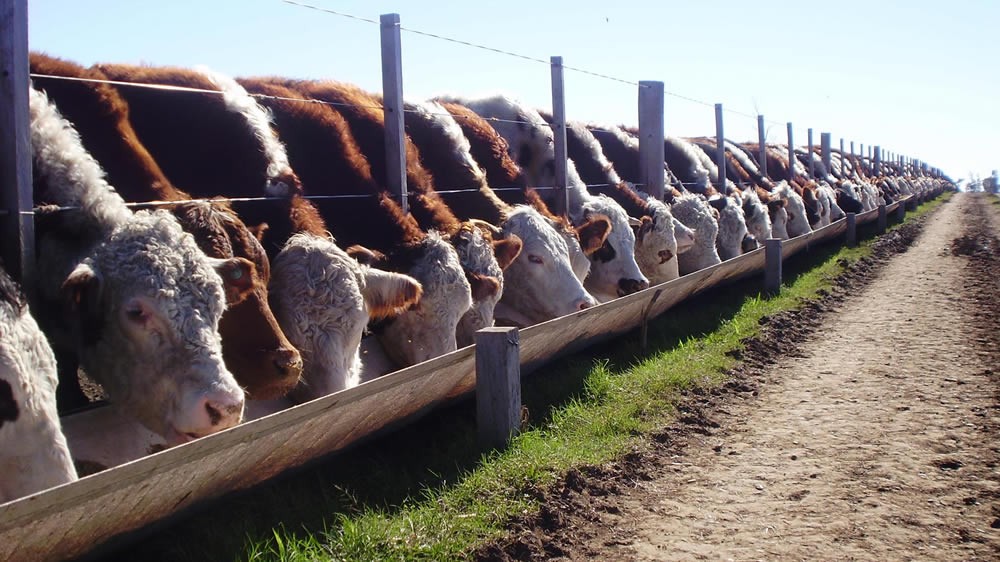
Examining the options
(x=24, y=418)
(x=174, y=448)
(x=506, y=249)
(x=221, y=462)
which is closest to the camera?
(x=174, y=448)

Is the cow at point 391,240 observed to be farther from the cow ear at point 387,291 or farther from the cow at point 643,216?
the cow at point 643,216

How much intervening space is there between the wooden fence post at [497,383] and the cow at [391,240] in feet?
2.51

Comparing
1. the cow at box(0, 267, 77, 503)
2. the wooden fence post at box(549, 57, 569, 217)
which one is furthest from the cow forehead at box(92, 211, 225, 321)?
the wooden fence post at box(549, 57, 569, 217)

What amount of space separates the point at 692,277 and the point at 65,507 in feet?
21.9

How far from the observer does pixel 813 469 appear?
5.07 meters

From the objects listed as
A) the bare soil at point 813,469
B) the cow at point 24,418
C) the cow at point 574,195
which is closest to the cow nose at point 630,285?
the cow at point 574,195

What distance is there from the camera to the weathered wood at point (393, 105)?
6.46 m

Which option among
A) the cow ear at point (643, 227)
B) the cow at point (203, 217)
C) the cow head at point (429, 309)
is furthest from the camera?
the cow ear at point (643, 227)

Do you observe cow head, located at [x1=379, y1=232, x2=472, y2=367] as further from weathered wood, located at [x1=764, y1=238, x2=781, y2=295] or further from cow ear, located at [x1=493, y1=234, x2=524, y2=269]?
weathered wood, located at [x1=764, y1=238, x2=781, y2=295]

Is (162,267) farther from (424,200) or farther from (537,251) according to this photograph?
(537,251)

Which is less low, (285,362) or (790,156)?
(790,156)

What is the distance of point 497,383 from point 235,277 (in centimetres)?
148

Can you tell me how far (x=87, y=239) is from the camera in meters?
4.30

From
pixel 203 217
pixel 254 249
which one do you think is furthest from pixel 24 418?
pixel 254 249
